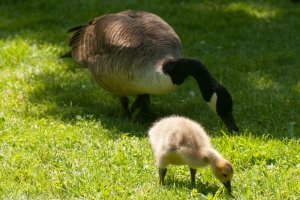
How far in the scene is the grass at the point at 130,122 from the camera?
5.39 metres

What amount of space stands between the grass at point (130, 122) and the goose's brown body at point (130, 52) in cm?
47

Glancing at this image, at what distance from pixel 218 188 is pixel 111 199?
2.91 feet

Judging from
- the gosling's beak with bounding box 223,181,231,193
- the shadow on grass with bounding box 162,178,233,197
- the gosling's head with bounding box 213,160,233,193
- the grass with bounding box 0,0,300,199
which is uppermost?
the gosling's head with bounding box 213,160,233,193

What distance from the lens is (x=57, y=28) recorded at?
1118 cm

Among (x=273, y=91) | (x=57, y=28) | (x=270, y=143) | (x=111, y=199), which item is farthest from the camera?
(x=57, y=28)

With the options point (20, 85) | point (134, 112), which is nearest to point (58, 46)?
point (20, 85)

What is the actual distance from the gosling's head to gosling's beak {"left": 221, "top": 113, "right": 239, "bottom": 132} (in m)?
1.66

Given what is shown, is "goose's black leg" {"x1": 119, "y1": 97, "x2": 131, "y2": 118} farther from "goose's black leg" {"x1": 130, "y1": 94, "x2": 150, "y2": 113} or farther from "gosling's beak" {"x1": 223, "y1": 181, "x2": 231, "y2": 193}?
"gosling's beak" {"x1": 223, "y1": 181, "x2": 231, "y2": 193}

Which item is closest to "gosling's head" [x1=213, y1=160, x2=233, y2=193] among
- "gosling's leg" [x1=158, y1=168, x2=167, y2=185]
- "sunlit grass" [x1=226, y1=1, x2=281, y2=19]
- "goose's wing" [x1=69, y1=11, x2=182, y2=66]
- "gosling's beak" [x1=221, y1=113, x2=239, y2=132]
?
"gosling's leg" [x1=158, y1=168, x2=167, y2=185]

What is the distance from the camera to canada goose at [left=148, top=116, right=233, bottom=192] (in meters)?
5.00

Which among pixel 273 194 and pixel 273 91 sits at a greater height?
pixel 273 194

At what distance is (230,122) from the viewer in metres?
6.70

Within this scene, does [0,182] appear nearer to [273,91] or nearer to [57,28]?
[273,91]

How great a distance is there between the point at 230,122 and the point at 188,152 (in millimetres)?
1678
